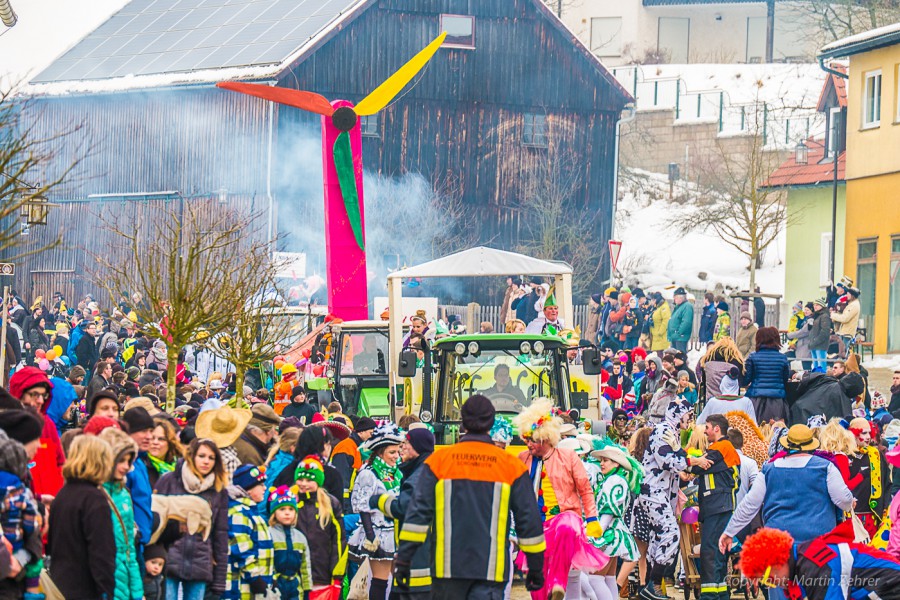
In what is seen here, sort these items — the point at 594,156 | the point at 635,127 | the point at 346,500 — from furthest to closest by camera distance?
the point at 635,127, the point at 594,156, the point at 346,500

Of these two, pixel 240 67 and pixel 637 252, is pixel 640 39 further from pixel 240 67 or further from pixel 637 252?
pixel 240 67

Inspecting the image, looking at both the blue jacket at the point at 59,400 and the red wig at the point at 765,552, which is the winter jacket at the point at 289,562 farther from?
the red wig at the point at 765,552

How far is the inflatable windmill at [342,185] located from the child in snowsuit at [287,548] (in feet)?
62.0

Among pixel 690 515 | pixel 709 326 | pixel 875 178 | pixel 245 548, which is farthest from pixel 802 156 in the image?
pixel 245 548

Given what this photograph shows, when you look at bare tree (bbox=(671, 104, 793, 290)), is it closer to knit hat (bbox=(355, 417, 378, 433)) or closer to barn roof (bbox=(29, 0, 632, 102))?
barn roof (bbox=(29, 0, 632, 102))

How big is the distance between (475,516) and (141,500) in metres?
1.95

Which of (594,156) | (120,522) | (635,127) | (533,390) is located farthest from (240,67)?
(120,522)

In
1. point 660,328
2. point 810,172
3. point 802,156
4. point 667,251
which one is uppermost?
point 802,156

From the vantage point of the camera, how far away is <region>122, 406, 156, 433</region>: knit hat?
1009 centimetres

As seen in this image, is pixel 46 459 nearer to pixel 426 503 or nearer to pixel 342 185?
pixel 426 503

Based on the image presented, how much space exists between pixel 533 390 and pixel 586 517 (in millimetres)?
4537

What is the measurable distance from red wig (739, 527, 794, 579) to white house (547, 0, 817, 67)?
62.7 metres

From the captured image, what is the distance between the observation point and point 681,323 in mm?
29938

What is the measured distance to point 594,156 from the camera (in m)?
47.3
